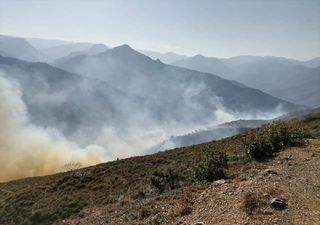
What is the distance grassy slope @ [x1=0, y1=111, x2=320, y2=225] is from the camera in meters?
20.1

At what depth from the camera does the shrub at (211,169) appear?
73.8 feet

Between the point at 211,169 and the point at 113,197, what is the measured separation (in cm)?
1584

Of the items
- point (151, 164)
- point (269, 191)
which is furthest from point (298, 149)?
point (151, 164)

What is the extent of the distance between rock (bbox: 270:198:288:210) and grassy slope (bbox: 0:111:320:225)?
13.4 ft

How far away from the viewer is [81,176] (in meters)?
52.0

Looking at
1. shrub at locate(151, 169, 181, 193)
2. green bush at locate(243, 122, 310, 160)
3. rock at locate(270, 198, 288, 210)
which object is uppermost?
green bush at locate(243, 122, 310, 160)

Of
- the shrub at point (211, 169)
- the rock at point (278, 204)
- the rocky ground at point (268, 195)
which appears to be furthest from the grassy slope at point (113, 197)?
the rock at point (278, 204)

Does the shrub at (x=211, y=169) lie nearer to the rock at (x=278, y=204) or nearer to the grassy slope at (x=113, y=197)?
the grassy slope at (x=113, y=197)

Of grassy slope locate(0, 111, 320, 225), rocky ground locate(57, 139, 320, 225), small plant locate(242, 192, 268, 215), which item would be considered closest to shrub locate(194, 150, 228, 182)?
grassy slope locate(0, 111, 320, 225)

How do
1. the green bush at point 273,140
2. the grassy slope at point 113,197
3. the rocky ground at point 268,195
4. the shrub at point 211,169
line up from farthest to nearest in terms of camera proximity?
the green bush at point 273,140 → the shrub at point 211,169 → the grassy slope at point 113,197 → the rocky ground at point 268,195

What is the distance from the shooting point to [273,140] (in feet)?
86.0

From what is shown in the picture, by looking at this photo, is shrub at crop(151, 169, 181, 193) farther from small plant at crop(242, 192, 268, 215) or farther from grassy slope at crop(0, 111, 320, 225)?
small plant at crop(242, 192, 268, 215)

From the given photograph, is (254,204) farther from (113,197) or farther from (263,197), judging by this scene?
(113,197)

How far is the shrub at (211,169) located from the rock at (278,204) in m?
6.69
